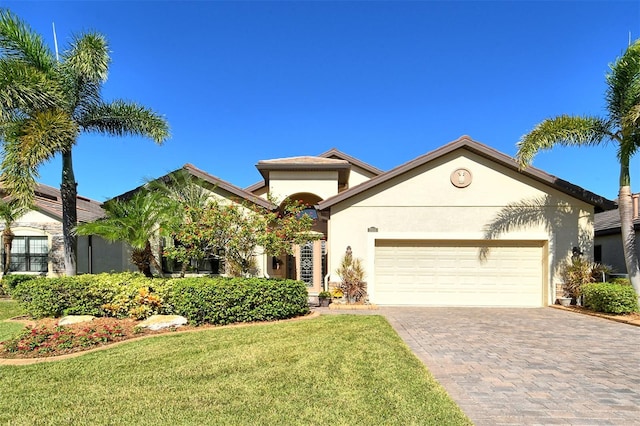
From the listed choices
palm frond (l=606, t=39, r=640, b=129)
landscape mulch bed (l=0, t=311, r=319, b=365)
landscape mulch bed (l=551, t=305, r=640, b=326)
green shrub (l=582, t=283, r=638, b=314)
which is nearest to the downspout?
landscape mulch bed (l=0, t=311, r=319, b=365)

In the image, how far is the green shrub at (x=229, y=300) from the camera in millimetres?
9820

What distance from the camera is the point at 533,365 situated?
6.45 meters

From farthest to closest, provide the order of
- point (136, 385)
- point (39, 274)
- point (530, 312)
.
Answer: point (39, 274)
point (530, 312)
point (136, 385)

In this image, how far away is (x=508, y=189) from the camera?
13.5m

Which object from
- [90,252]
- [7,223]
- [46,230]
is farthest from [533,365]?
[7,223]

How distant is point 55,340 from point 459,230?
12548mm

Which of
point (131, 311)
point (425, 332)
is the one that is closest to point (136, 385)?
point (131, 311)

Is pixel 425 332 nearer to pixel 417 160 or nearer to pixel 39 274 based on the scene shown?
pixel 417 160

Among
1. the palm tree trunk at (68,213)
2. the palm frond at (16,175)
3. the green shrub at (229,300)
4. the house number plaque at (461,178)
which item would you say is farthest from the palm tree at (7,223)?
the house number plaque at (461,178)

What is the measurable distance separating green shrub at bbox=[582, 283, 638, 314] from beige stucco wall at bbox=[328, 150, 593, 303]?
1.62 metres

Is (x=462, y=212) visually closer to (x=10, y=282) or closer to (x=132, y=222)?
(x=132, y=222)

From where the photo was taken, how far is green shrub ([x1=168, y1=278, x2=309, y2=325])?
9820mm

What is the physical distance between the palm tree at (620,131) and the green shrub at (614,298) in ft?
1.62

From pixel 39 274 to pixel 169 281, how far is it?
1056cm
